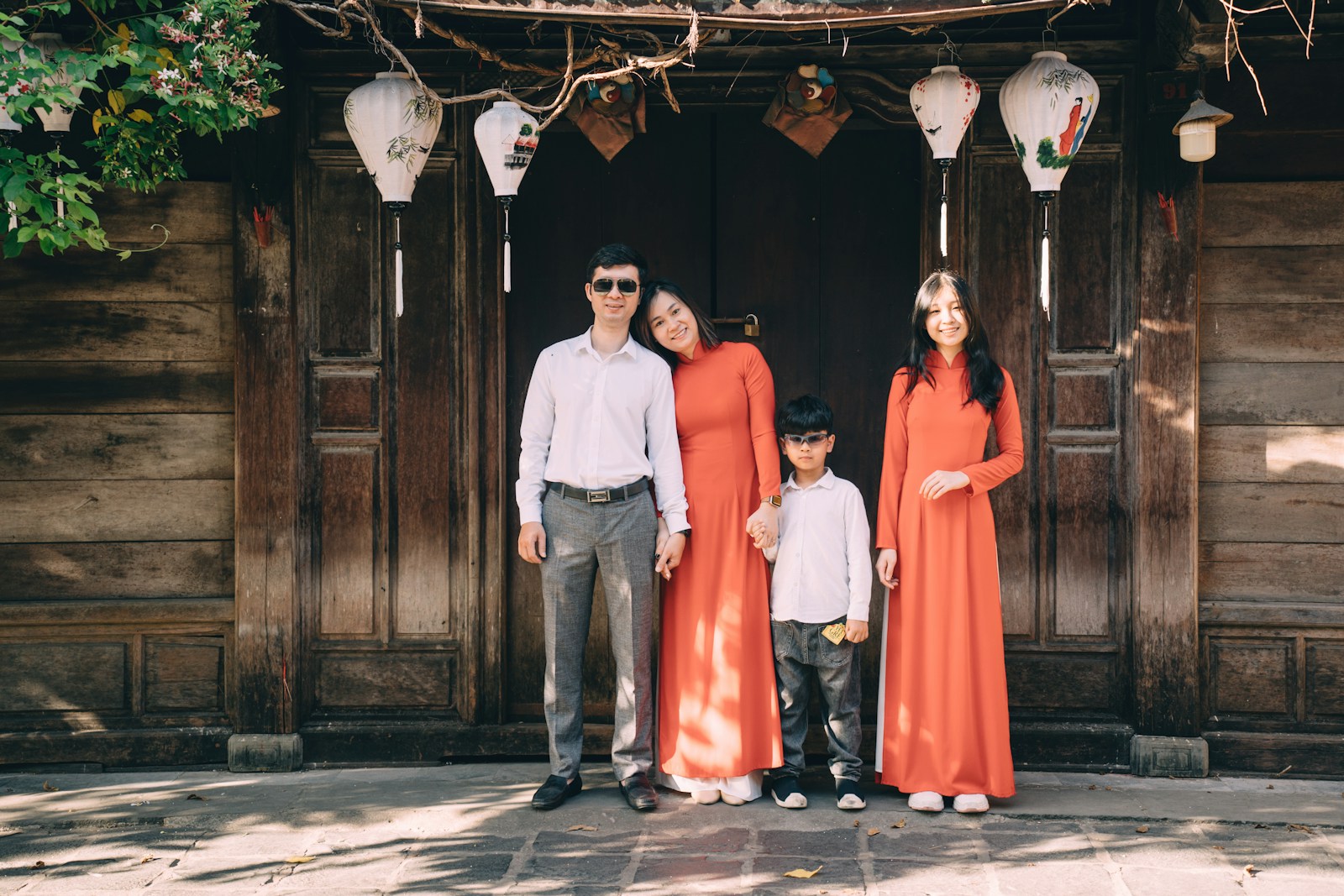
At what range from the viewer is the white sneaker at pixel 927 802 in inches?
180

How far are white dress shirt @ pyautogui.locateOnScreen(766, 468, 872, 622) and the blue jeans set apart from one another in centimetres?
7

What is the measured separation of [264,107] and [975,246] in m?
3.11

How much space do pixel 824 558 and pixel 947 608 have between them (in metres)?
0.54

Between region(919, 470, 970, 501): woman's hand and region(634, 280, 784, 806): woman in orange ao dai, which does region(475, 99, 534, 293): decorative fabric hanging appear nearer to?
region(634, 280, 784, 806): woman in orange ao dai

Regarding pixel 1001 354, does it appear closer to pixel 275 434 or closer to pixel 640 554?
pixel 640 554

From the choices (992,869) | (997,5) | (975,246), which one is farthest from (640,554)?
(997,5)

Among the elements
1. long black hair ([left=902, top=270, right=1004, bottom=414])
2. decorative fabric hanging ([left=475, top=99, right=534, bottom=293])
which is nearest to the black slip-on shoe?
long black hair ([left=902, top=270, right=1004, bottom=414])

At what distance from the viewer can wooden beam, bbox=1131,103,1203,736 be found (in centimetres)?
511

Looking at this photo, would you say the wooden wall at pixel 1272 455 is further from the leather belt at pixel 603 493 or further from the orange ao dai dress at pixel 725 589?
the leather belt at pixel 603 493

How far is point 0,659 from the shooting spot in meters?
5.36

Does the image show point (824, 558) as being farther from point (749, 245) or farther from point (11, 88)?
point (11, 88)

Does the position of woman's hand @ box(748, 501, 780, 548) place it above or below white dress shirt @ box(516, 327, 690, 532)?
below

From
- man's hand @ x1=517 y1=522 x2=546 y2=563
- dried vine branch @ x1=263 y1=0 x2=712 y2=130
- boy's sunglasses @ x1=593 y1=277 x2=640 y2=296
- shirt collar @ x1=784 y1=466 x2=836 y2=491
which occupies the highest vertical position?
dried vine branch @ x1=263 y1=0 x2=712 y2=130

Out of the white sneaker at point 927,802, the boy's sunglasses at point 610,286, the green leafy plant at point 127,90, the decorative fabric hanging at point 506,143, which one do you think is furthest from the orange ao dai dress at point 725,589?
the green leafy plant at point 127,90
